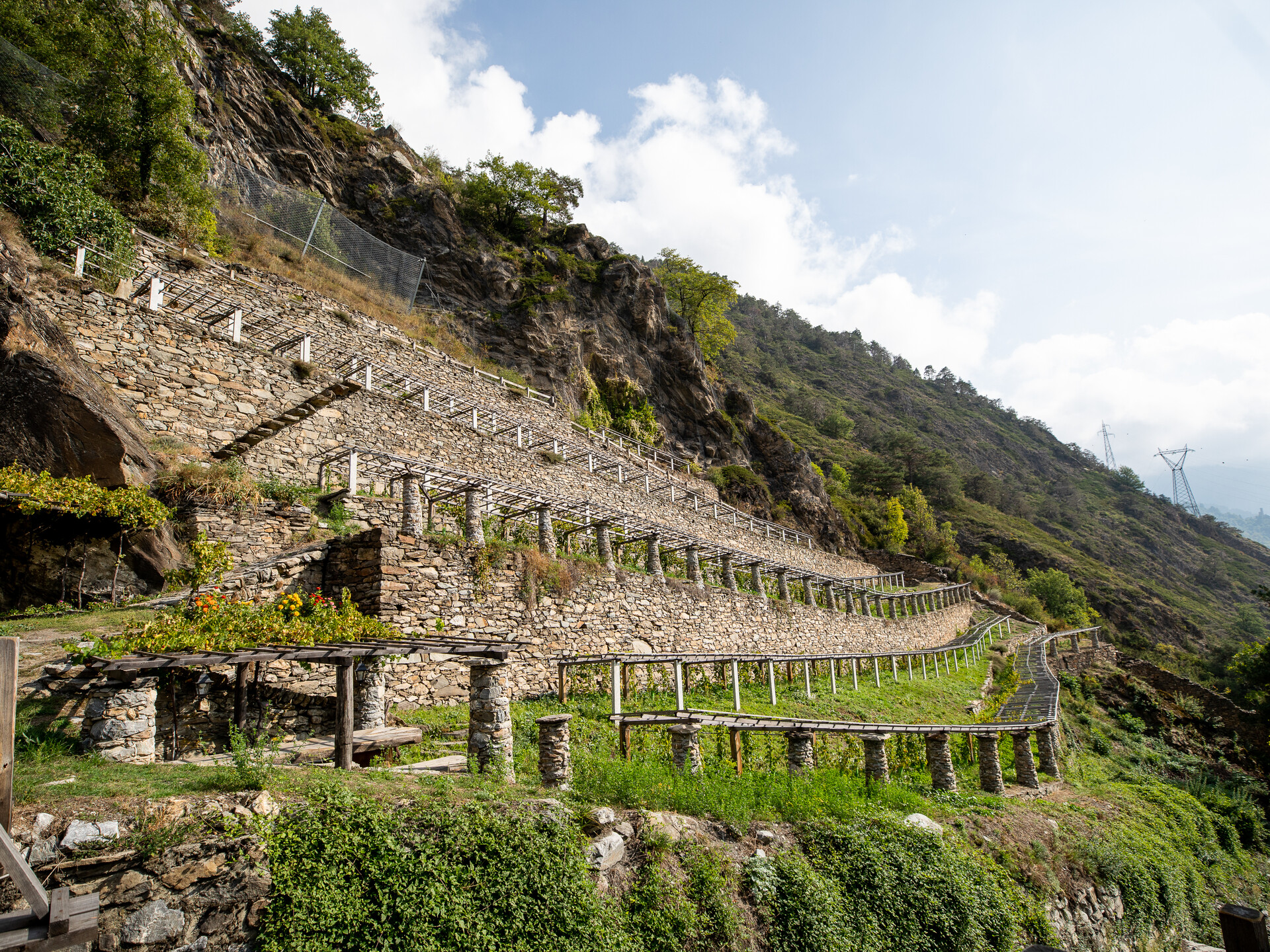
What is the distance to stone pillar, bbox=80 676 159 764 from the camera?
545cm

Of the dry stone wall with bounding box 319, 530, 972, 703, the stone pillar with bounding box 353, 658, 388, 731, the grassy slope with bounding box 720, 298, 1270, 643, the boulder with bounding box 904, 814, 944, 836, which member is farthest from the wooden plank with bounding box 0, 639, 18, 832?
the grassy slope with bounding box 720, 298, 1270, 643

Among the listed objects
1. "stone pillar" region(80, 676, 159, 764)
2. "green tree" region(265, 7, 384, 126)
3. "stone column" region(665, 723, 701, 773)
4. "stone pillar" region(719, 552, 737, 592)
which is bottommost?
"stone column" region(665, 723, 701, 773)

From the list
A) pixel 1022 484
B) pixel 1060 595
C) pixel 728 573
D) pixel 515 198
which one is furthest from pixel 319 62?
pixel 1022 484

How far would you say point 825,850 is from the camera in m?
6.89

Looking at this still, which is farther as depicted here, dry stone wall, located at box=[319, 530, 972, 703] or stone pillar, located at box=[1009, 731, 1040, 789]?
stone pillar, located at box=[1009, 731, 1040, 789]

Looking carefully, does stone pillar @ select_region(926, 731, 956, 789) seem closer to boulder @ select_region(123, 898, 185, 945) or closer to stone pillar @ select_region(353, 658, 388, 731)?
stone pillar @ select_region(353, 658, 388, 731)

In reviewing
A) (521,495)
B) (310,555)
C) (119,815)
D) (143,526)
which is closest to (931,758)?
(521,495)

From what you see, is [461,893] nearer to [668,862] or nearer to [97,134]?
[668,862]

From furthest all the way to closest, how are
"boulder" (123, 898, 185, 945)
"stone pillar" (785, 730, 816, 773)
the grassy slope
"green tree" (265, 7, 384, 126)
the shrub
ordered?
the grassy slope → "green tree" (265, 7, 384, 126) → the shrub → "stone pillar" (785, 730, 816, 773) → "boulder" (123, 898, 185, 945)

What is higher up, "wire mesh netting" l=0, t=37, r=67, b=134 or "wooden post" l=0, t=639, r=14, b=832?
"wire mesh netting" l=0, t=37, r=67, b=134

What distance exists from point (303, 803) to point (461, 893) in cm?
140

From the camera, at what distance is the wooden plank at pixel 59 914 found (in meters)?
2.69

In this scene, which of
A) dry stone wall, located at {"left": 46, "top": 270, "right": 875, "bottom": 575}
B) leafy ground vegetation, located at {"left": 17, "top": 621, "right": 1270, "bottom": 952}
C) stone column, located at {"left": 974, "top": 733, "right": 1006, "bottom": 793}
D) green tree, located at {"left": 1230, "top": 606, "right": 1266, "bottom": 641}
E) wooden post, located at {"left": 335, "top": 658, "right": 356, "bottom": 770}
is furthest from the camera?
green tree, located at {"left": 1230, "top": 606, "right": 1266, "bottom": 641}

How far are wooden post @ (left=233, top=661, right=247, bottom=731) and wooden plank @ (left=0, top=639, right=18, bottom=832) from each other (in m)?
3.73
